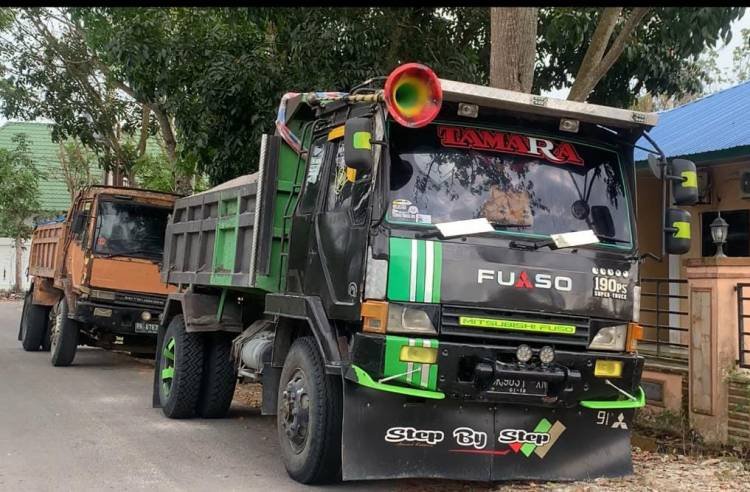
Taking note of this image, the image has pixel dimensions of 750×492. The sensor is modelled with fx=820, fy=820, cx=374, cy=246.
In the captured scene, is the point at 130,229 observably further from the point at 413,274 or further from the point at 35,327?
the point at 413,274

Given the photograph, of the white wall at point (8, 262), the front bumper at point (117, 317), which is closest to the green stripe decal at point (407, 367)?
the front bumper at point (117, 317)

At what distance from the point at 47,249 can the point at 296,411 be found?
33.9ft

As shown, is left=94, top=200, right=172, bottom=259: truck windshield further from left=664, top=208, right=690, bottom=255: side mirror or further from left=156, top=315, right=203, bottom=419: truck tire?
left=664, top=208, right=690, bottom=255: side mirror

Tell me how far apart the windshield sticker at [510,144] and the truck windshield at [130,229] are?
25.3 ft

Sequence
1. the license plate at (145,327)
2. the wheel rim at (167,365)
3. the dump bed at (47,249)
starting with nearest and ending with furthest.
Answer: the wheel rim at (167,365), the license plate at (145,327), the dump bed at (47,249)

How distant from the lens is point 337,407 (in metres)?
5.51

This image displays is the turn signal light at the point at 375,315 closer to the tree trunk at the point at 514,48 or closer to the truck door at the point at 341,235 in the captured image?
the truck door at the point at 341,235

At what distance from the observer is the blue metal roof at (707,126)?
9.41 m

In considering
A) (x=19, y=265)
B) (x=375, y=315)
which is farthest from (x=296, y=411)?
(x=19, y=265)

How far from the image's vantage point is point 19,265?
99.8 feet

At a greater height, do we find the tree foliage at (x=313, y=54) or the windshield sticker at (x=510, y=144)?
the tree foliage at (x=313, y=54)

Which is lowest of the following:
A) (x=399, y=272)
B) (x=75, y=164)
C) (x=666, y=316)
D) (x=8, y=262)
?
(x=399, y=272)

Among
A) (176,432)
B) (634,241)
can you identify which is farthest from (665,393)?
(176,432)

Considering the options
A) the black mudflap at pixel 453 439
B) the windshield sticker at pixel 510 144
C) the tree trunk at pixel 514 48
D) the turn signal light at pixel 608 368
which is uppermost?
the tree trunk at pixel 514 48
